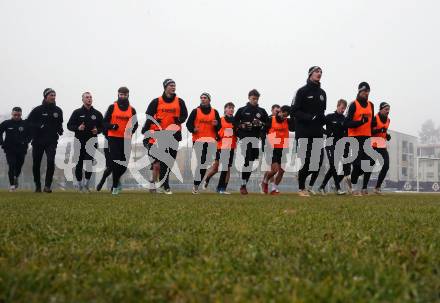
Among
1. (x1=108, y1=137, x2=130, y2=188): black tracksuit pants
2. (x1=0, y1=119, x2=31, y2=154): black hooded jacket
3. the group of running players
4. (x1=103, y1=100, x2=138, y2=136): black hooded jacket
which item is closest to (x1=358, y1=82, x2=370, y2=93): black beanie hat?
the group of running players

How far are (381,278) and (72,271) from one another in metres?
1.17

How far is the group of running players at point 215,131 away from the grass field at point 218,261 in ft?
21.1

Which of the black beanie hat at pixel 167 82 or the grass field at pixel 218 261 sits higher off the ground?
the black beanie hat at pixel 167 82

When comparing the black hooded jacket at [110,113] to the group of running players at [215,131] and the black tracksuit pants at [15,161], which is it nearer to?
the group of running players at [215,131]

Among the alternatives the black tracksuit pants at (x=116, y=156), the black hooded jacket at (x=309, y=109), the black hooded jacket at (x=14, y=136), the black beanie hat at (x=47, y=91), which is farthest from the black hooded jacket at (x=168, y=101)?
the black hooded jacket at (x=14, y=136)

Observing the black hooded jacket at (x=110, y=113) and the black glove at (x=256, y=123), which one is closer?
the black hooded jacket at (x=110, y=113)

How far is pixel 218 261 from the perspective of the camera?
2.11 meters

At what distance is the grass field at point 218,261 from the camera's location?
5.14ft

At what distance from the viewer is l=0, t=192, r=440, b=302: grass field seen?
5.14ft

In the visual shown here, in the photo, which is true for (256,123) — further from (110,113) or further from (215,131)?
(110,113)

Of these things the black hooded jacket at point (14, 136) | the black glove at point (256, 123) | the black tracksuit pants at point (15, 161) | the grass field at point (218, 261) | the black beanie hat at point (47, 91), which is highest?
the black beanie hat at point (47, 91)

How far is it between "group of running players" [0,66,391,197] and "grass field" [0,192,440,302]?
6440 millimetres

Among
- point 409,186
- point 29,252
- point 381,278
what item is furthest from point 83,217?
point 409,186

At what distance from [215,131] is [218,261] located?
393 inches
